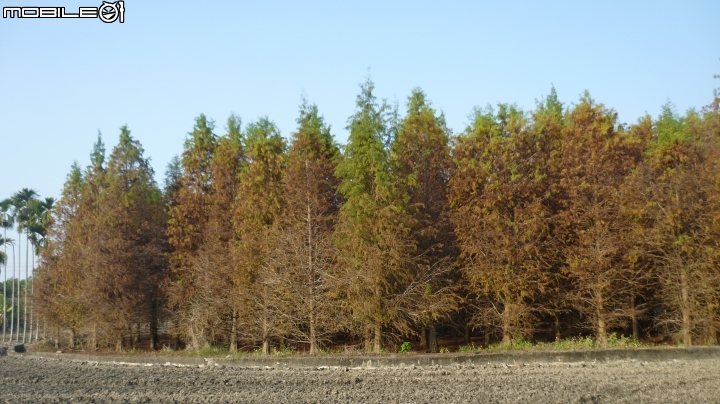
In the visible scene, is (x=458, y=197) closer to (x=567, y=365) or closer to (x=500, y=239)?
(x=500, y=239)

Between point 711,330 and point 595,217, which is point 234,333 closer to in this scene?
point 595,217

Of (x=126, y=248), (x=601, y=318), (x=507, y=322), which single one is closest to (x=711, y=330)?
(x=601, y=318)

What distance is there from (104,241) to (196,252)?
4765mm

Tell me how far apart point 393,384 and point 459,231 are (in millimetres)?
11764

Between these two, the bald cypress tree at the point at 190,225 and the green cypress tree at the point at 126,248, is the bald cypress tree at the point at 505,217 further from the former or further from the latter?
the green cypress tree at the point at 126,248

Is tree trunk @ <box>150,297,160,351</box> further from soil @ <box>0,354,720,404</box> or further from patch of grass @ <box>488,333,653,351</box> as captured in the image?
patch of grass @ <box>488,333,653,351</box>

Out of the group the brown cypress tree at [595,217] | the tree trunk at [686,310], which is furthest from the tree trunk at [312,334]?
the tree trunk at [686,310]

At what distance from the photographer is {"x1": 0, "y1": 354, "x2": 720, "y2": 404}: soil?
13.8m

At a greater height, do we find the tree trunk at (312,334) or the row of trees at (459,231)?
the row of trees at (459,231)

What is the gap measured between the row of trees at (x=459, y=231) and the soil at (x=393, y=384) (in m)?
5.42

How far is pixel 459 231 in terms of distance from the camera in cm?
2736

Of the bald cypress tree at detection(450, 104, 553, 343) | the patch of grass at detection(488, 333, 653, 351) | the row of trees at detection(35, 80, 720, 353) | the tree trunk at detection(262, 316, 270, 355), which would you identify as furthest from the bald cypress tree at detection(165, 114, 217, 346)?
the patch of grass at detection(488, 333, 653, 351)

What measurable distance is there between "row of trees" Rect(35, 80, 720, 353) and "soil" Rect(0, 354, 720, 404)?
5.42 meters

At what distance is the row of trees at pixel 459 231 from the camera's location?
25.6 m
